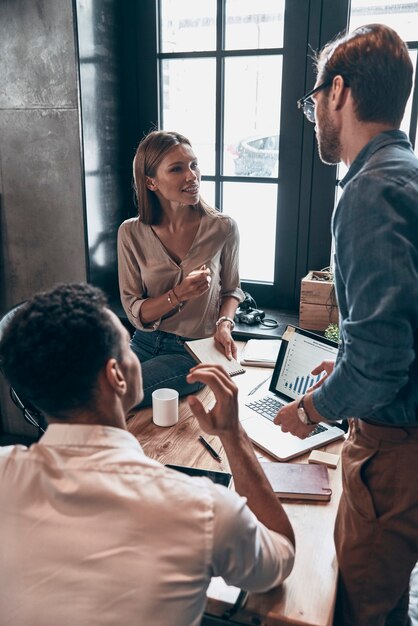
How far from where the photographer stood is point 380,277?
41.7 inches

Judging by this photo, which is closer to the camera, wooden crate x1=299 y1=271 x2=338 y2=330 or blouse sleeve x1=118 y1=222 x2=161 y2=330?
blouse sleeve x1=118 y1=222 x2=161 y2=330

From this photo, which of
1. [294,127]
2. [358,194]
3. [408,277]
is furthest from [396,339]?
[294,127]

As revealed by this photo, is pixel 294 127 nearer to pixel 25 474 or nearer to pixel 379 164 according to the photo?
pixel 379 164

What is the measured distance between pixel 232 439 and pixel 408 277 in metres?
0.48

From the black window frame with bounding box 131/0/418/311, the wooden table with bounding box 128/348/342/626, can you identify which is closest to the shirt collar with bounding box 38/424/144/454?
the wooden table with bounding box 128/348/342/626

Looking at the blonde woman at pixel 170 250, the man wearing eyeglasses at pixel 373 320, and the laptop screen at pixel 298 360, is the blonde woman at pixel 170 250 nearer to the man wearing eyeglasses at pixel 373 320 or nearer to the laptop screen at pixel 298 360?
the laptop screen at pixel 298 360

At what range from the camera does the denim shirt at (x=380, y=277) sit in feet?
3.46

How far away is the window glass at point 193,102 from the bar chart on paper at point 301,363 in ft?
4.85

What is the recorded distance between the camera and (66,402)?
944mm

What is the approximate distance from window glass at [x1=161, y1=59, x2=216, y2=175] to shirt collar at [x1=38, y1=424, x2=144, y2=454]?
222 centimetres

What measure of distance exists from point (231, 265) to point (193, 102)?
1051 millimetres

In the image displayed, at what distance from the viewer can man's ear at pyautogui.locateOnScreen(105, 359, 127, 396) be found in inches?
38.0

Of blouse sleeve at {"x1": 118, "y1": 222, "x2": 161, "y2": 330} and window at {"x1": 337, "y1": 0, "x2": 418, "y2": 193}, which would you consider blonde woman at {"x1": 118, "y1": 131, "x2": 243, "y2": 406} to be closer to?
blouse sleeve at {"x1": 118, "y1": 222, "x2": 161, "y2": 330}

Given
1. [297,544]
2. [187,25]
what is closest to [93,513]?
[297,544]
